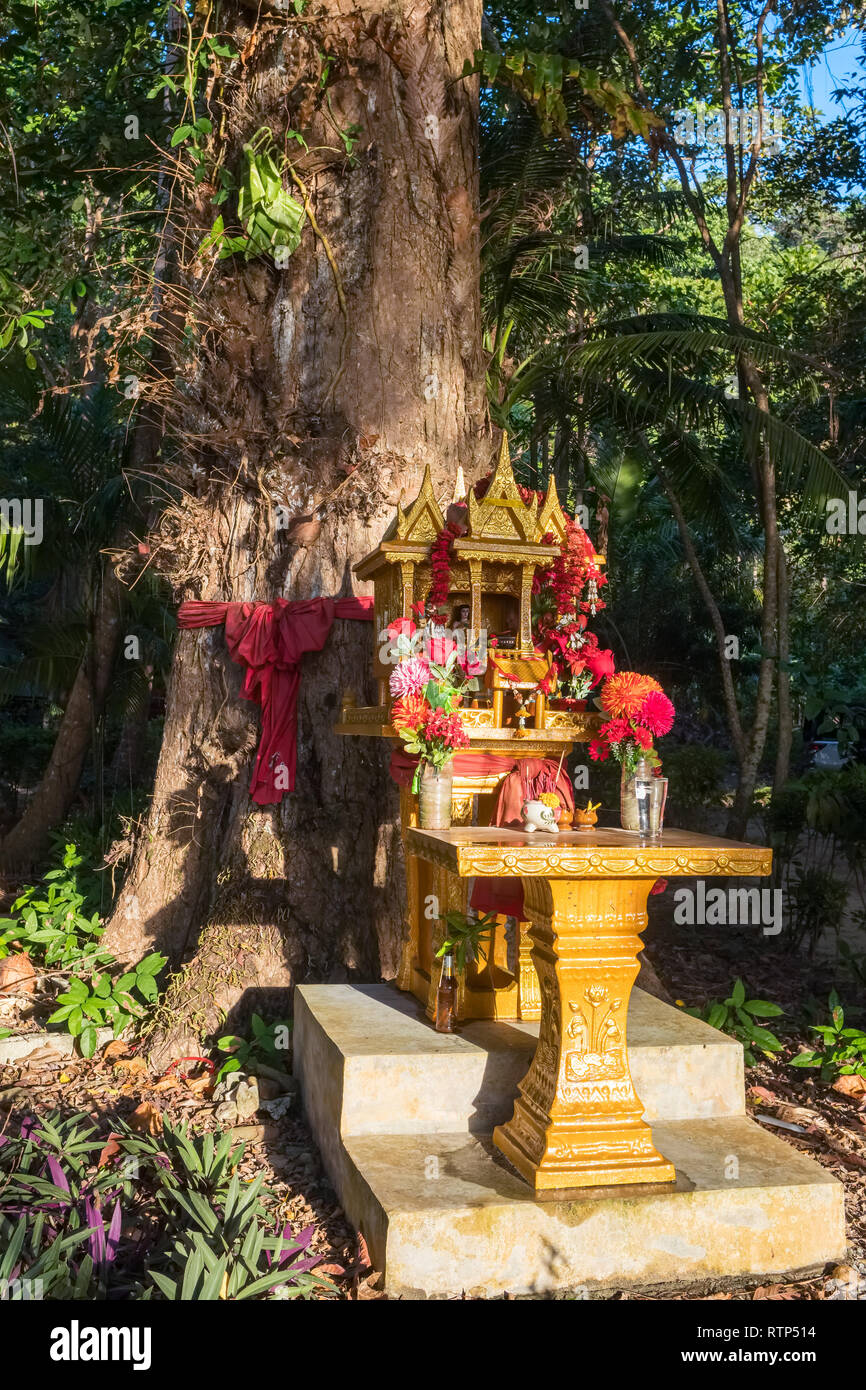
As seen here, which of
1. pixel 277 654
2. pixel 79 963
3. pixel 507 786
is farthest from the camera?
pixel 79 963

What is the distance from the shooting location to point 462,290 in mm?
6828

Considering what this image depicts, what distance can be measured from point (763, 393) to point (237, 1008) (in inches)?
286

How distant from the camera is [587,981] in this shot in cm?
409

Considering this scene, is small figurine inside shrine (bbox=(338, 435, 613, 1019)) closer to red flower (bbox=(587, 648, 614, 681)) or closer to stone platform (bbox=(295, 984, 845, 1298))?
red flower (bbox=(587, 648, 614, 681))


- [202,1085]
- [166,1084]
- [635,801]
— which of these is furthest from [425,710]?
[166,1084]

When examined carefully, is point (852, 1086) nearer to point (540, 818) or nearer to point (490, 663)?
point (540, 818)

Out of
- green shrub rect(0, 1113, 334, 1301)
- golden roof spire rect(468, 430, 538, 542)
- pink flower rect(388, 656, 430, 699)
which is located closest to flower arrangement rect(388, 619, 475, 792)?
pink flower rect(388, 656, 430, 699)

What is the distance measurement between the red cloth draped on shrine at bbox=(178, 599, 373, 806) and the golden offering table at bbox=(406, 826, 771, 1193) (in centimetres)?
215

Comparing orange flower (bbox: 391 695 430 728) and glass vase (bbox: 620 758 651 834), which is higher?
orange flower (bbox: 391 695 430 728)

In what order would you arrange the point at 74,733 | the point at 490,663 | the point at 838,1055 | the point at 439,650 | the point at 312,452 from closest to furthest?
Result: the point at 439,650, the point at 490,663, the point at 838,1055, the point at 312,452, the point at 74,733

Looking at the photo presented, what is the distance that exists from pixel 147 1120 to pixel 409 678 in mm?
2329

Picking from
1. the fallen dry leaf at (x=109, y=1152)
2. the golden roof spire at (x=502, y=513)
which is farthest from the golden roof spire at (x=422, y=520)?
the fallen dry leaf at (x=109, y=1152)

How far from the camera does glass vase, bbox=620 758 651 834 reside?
442 cm

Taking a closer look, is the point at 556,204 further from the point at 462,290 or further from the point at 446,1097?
the point at 446,1097
